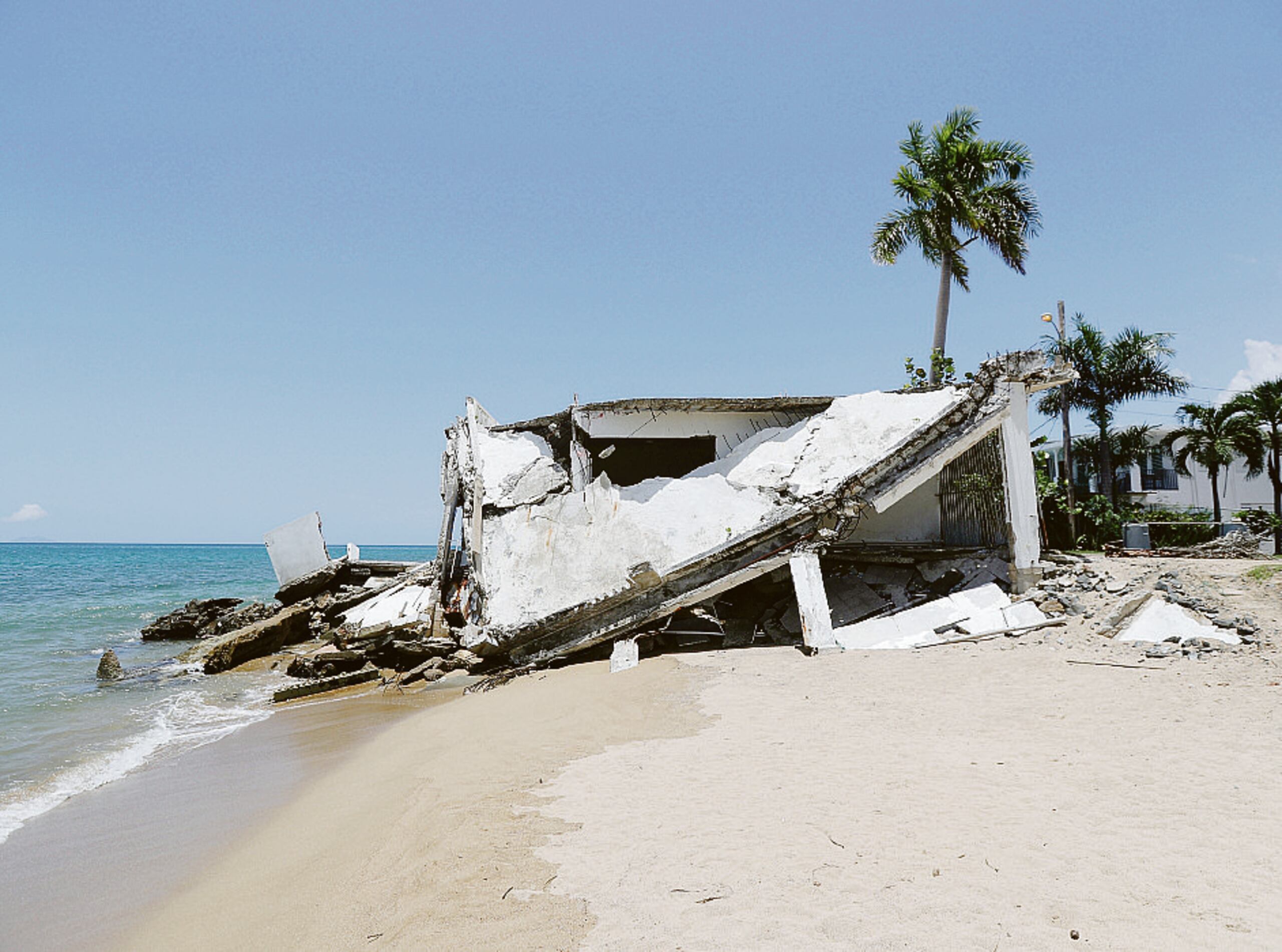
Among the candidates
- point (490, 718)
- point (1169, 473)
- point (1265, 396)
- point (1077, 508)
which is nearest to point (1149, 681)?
point (490, 718)

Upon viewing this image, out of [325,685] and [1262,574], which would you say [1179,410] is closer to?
[1262,574]

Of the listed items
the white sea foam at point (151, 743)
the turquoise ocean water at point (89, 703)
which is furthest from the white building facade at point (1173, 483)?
the turquoise ocean water at point (89, 703)

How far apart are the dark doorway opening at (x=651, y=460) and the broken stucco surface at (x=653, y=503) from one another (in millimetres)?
2125

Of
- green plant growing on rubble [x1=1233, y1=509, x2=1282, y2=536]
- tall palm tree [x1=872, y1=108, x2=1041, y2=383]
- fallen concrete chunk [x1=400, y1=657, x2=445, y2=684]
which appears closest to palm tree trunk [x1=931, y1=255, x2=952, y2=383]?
tall palm tree [x1=872, y1=108, x2=1041, y2=383]

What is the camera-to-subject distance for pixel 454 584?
A: 17.6 metres

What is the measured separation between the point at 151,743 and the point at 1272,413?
1525 inches

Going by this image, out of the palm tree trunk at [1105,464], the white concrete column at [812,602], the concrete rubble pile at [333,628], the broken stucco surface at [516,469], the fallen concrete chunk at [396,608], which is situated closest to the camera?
the white concrete column at [812,602]

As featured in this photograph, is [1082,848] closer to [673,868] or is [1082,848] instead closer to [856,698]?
[673,868]

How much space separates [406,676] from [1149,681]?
1055 cm

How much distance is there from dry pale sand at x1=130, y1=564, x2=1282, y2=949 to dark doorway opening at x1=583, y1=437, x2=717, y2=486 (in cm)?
908

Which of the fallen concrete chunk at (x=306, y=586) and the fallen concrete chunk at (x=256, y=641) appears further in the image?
the fallen concrete chunk at (x=306, y=586)

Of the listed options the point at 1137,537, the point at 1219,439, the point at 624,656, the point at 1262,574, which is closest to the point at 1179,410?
the point at 1219,439

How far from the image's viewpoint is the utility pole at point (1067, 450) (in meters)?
21.8

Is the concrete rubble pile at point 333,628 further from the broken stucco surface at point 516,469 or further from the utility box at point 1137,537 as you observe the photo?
the utility box at point 1137,537
